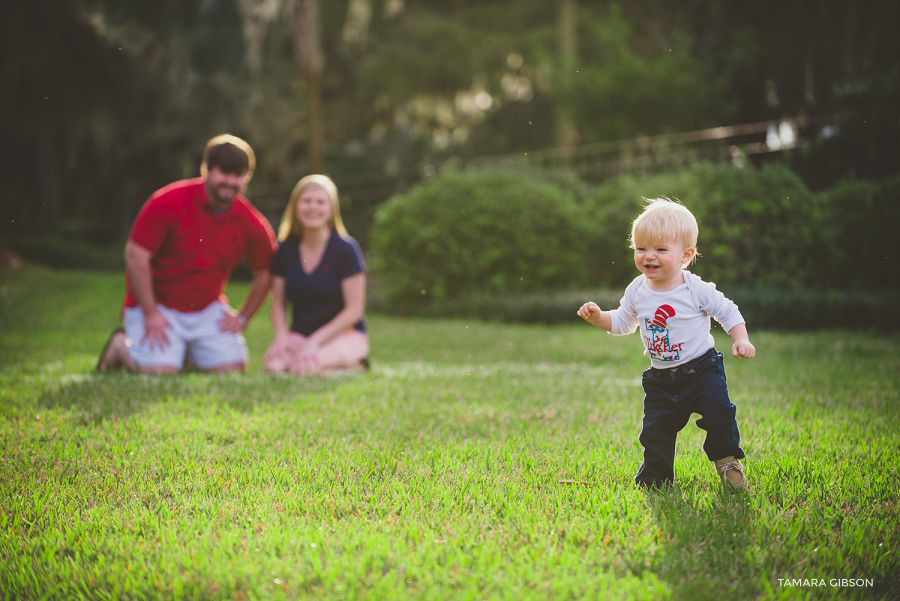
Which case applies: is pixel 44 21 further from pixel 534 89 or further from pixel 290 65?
pixel 534 89

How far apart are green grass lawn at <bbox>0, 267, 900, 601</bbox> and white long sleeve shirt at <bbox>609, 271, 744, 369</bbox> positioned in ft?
1.70

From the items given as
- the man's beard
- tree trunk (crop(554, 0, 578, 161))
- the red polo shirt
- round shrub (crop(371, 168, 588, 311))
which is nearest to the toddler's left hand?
the man's beard

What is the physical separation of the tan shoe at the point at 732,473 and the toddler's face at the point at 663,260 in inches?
27.0

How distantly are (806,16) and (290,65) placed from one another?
15100 millimetres

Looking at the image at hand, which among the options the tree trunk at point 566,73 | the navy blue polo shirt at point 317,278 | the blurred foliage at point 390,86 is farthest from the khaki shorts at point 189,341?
the tree trunk at point 566,73

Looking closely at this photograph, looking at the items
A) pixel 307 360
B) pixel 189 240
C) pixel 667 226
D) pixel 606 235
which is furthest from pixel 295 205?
pixel 606 235

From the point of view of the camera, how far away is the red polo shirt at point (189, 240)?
4918mm

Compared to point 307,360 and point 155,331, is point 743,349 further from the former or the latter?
point 155,331

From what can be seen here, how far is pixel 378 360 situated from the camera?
20.7ft

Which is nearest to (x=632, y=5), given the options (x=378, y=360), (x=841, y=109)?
(x=841, y=109)

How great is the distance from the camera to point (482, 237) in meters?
10.1

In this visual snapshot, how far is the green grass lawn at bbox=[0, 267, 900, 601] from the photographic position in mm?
1812

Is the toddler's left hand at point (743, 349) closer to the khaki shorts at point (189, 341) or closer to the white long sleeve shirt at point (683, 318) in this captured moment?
the white long sleeve shirt at point (683, 318)

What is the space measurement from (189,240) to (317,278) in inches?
39.3
